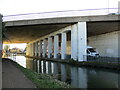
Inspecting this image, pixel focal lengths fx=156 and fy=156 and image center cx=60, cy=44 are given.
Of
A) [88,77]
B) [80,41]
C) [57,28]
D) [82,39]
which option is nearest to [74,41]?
[80,41]

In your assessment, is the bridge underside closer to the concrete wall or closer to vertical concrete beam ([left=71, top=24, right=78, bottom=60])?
the concrete wall

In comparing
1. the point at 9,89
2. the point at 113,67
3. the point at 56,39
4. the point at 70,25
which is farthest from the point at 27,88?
the point at 56,39

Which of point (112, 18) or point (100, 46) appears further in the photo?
point (100, 46)

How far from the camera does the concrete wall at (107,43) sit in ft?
109

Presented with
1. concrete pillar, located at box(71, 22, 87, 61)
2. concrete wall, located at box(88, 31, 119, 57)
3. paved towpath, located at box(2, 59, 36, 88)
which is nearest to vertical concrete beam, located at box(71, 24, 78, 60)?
concrete pillar, located at box(71, 22, 87, 61)

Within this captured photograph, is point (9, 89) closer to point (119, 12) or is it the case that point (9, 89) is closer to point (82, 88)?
point (82, 88)

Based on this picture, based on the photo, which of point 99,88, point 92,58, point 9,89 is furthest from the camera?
point 92,58

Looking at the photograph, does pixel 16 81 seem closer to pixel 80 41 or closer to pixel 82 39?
pixel 80 41

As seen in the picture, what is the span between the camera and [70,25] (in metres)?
28.8

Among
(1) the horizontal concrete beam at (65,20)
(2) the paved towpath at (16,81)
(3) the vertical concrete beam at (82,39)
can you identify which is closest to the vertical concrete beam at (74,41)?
(3) the vertical concrete beam at (82,39)

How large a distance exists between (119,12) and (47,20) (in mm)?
12266

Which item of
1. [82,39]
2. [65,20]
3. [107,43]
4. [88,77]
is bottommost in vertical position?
[88,77]

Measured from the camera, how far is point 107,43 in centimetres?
3553

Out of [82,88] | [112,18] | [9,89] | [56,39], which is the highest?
[112,18]
